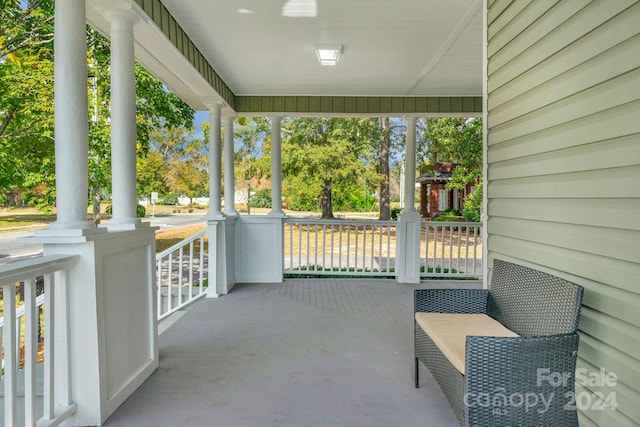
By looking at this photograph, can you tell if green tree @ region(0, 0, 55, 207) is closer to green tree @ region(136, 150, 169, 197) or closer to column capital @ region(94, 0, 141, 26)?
green tree @ region(136, 150, 169, 197)

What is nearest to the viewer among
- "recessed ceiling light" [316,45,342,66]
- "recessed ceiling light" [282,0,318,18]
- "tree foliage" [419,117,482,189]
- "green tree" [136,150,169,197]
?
"recessed ceiling light" [282,0,318,18]

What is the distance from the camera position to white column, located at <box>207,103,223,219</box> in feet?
16.0

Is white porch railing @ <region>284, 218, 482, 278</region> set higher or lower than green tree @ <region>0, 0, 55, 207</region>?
lower

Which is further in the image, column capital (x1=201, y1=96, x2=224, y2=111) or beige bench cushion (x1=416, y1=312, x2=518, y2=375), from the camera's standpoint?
column capital (x1=201, y1=96, x2=224, y2=111)

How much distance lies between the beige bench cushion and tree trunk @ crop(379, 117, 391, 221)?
1159 centimetres

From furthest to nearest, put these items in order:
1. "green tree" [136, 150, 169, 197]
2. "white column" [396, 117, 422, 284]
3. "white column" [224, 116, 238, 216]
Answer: "green tree" [136, 150, 169, 197] → "white column" [396, 117, 422, 284] → "white column" [224, 116, 238, 216]

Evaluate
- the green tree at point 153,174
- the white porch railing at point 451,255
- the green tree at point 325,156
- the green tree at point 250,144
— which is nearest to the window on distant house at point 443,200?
the green tree at point 325,156

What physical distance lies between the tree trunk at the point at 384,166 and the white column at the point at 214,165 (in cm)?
949

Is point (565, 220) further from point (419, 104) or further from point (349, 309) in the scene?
point (419, 104)

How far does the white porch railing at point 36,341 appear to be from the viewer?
1604mm

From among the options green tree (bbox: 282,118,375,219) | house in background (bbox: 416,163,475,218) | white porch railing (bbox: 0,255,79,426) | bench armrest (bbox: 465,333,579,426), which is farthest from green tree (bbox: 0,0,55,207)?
house in background (bbox: 416,163,475,218)

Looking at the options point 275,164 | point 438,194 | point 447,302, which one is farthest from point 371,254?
point 438,194

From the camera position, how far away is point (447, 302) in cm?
250

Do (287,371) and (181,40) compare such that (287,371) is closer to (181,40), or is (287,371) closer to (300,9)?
(300,9)
